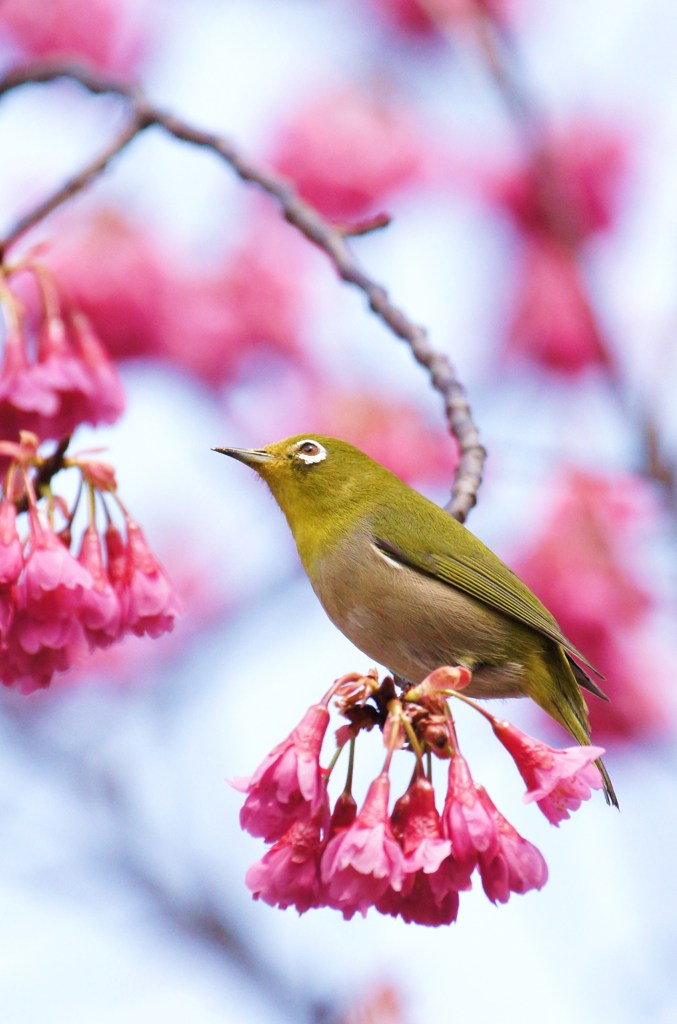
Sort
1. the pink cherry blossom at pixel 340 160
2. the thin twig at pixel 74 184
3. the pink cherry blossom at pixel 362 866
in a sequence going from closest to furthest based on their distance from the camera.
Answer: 1. the pink cherry blossom at pixel 362 866
2. the thin twig at pixel 74 184
3. the pink cherry blossom at pixel 340 160

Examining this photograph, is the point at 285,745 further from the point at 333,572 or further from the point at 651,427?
the point at 651,427

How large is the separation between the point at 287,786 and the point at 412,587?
1274mm

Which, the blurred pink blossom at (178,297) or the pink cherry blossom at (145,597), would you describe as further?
the blurred pink blossom at (178,297)

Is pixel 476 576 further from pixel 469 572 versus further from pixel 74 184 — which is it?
pixel 74 184

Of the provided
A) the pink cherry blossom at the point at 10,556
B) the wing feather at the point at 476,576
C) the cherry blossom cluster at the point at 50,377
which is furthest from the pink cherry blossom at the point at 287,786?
the wing feather at the point at 476,576

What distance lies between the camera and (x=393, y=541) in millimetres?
3410

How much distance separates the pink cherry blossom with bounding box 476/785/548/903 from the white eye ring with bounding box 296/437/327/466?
155 centimetres

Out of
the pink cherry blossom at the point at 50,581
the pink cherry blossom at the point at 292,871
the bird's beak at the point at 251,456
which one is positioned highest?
the bird's beak at the point at 251,456

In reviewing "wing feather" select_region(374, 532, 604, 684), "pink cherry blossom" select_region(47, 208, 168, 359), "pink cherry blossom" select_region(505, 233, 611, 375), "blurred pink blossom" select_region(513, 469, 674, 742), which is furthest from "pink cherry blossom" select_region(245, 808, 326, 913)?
"pink cherry blossom" select_region(505, 233, 611, 375)

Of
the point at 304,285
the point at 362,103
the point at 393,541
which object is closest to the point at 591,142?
the point at 362,103

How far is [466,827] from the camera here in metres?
2.09

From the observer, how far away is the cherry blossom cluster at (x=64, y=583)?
2447mm

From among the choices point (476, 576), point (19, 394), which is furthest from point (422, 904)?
point (19, 394)

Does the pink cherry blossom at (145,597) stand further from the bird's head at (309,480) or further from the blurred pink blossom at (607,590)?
the blurred pink blossom at (607,590)
